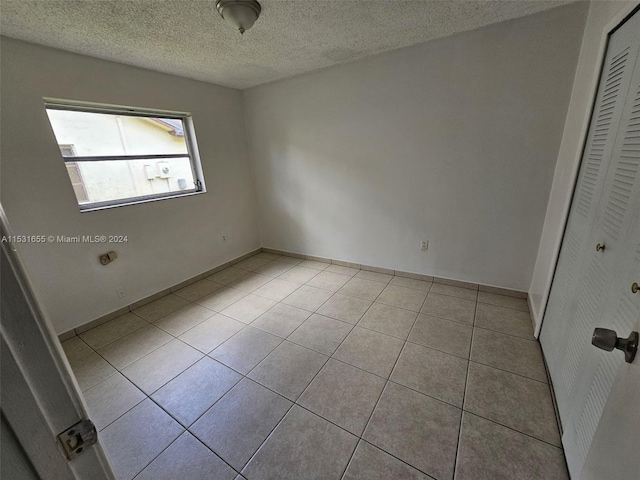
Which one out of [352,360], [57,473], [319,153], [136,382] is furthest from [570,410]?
[319,153]

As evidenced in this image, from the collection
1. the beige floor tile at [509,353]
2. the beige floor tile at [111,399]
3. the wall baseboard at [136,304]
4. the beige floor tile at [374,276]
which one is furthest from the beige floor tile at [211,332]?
the beige floor tile at [509,353]

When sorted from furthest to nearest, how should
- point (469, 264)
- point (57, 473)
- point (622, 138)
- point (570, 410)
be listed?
point (469, 264)
point (570, 410)
point (622, 138)
point (57, 473)

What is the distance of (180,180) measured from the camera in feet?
10.1

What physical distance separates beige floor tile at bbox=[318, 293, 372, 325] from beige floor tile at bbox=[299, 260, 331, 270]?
789 mm

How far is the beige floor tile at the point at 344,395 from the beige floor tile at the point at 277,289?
1143 mm

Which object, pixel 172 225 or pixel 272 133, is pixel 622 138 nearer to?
pixel 272 133

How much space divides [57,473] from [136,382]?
1679mm

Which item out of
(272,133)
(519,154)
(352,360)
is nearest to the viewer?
(352,360)

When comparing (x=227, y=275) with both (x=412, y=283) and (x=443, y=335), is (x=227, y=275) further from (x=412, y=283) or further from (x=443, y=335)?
(x=443, y=335)

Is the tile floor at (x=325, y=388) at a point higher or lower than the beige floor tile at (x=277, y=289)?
lower

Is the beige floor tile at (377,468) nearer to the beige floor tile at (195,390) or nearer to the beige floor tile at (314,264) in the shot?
the beige floor tile at (195,390)

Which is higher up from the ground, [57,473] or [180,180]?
[180,180]

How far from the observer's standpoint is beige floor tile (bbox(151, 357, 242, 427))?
1562mm

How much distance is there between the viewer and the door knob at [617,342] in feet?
2.12
